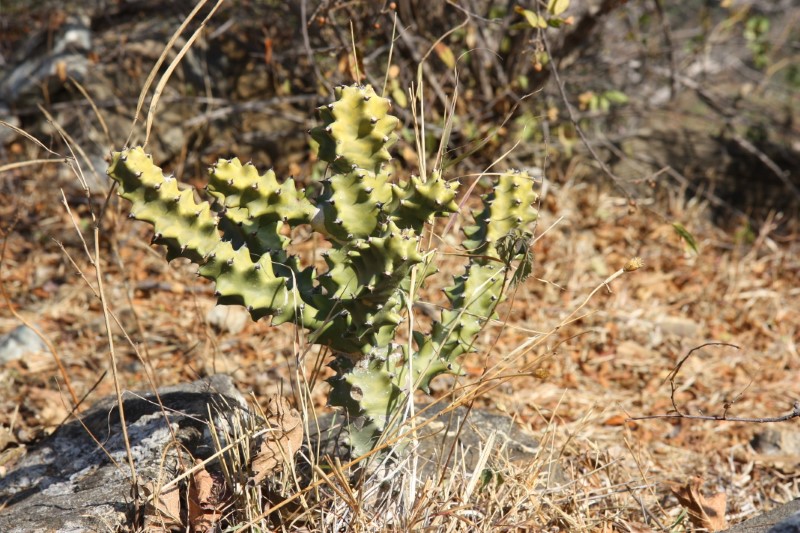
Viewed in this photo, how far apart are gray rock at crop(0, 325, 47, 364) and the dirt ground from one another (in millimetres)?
50

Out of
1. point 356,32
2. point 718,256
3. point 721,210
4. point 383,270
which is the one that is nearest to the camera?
point 383,270

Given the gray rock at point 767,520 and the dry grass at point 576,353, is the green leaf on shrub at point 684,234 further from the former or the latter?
the gray rock at point 767,520

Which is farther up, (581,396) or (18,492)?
(18,492)

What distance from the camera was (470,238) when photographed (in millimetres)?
2111

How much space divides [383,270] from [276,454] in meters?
0.58

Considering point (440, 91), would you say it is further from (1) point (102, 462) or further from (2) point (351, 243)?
(1) point (102, 462)

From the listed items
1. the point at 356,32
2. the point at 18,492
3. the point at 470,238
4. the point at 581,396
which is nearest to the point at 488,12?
the point at 356,32

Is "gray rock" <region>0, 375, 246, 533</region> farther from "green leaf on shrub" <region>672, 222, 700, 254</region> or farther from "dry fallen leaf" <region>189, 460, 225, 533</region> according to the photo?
"green leaf on shrub" <region>672, 222, 700, 254</region>

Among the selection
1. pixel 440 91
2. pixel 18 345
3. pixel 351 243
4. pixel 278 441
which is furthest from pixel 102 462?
pixel 440 91

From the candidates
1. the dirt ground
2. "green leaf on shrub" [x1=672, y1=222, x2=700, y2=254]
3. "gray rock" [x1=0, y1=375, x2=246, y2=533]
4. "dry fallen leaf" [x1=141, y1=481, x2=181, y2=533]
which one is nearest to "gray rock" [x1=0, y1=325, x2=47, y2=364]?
the dirt ground

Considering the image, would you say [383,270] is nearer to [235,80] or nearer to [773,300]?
[773,300]

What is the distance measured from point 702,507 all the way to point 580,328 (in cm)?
183

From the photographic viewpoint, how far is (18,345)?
3531 millimetres

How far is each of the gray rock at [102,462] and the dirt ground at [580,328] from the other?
12cm
